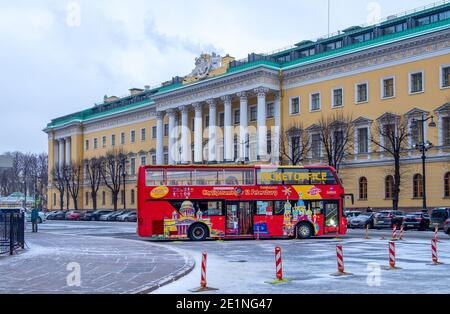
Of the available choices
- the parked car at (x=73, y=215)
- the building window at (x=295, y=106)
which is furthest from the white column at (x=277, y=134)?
the parked car at (x=73, y=215)

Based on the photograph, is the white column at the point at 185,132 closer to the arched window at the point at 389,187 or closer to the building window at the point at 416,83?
the arched window at the point at 389,187

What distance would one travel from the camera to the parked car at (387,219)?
45.8 m

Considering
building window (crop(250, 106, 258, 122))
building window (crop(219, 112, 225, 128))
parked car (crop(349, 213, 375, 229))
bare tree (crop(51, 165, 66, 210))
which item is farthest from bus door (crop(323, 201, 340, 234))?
bare tree (crop(51, 165, 66, 210))

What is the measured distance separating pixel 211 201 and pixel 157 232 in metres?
3.19

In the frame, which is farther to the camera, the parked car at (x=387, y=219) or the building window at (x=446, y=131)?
the building window at (x=446, y=131)

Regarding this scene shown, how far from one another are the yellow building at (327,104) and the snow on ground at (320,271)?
99.2ft

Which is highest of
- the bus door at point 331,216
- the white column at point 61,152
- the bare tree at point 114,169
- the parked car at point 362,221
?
the white column at point 61,152

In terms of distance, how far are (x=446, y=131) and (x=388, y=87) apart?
7790mm

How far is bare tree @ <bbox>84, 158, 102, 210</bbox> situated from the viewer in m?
93.7

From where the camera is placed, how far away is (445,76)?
176ft

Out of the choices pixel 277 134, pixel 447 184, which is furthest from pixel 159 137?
pixel 447 184

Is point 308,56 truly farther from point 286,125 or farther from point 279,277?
point 279,277

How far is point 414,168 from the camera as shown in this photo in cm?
5512
